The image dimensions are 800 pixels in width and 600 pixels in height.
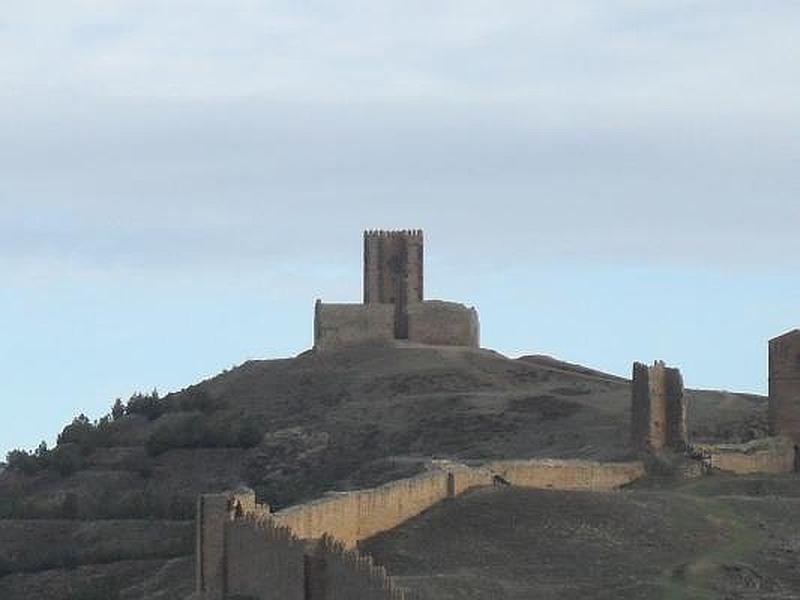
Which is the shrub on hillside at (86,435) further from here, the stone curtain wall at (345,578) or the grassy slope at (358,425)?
the stone curtain wall at (345,578)

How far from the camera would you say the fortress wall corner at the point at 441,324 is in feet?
315

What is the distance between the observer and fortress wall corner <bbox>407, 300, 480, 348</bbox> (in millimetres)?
96125

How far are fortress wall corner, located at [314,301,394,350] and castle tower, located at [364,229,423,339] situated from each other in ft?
8.90

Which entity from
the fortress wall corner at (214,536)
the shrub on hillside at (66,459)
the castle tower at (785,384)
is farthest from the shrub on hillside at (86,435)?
the fortress wall corner at (214,536)

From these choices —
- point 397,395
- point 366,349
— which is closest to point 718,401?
point 397,395

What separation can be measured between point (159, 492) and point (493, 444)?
36.1 feet

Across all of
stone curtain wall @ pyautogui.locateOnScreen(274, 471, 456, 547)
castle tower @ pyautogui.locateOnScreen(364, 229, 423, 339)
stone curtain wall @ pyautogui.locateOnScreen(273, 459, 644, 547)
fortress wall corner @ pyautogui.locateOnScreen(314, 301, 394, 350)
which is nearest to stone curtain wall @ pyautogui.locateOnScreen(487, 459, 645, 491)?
stone curtain wall @ pyautogui.locateOnScreen(273, 459, 644, 547)

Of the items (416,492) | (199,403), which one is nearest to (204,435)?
(199,403)

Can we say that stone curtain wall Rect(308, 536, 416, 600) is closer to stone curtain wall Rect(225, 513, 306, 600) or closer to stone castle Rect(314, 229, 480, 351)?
stone curtain wall Rect(225, 513, 306, 600)

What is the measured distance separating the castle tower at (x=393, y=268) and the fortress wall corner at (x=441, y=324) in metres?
1.54

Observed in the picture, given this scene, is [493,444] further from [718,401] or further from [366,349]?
[366,349]

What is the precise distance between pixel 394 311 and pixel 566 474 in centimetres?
4334

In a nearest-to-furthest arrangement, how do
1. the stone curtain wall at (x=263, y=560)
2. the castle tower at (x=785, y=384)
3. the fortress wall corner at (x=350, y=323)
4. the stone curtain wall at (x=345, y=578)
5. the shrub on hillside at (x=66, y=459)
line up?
1. the stone curtain wall at (x=345, y=578)
2. the stone curtain wall at (x=263, y=560)
3. the castle tower at (x=785, y=384)
4. the shrub on hillside at (x=66, y=459)
5. the fortress wall corner at (x=350, y=323)

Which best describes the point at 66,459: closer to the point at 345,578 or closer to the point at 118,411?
the point at 118,411
